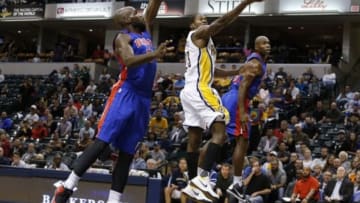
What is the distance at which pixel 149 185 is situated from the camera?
10297 millimetres

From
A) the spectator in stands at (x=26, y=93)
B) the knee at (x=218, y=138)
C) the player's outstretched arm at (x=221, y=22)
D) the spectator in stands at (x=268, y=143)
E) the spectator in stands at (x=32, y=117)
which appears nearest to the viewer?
the player's outstretched arm at (x=221, y=22)

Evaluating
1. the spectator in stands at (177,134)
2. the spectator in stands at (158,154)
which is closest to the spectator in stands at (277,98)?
the spectator in stands at (177,134)

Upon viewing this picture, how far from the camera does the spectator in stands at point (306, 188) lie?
11.5m

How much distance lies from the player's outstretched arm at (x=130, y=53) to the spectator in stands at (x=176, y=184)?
219 inches

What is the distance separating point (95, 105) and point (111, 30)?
9191 millimetres

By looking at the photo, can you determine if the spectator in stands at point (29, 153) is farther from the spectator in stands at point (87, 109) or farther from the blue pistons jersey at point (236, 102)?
the blue pistons jersey at point (236, 102)

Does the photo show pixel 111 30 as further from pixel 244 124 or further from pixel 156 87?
pixel 244 124

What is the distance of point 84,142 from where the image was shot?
57.8ft

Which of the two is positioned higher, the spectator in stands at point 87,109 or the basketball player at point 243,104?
the basketball player at point 243,104

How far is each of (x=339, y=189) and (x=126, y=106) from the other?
20.3 ft

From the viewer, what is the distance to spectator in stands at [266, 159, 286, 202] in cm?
1207

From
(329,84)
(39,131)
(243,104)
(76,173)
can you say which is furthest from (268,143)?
(76,173)

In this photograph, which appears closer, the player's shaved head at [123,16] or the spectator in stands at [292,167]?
the player's shaved head at [123,16]

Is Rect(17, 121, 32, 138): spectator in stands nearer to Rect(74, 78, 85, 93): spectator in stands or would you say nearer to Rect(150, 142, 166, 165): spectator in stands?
Rect(74, 78, 85, 93): spectator in stands
